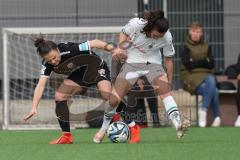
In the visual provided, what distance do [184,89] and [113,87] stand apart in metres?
4.08

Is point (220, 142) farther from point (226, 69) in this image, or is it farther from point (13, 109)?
point (13, 109)

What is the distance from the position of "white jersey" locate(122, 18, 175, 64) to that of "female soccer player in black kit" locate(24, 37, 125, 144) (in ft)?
1.31

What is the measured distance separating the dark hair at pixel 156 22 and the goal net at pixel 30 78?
4.65 m

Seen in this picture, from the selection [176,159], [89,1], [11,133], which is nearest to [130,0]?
[89,1]

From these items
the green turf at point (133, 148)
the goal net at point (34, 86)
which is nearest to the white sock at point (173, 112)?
the green turf at point (133, 148)

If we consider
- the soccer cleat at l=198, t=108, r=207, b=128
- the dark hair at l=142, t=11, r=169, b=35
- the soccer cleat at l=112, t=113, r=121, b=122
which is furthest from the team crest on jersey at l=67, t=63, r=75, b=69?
the soccer cleat at l=198, t=108, r=207, b=128

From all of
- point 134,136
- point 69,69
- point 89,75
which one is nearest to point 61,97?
point 69,69

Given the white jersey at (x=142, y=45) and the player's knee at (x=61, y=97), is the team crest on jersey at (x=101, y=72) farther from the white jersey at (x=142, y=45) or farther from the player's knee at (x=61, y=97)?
the player's knee at (x=61, y=97)

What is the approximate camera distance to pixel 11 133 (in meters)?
13.3

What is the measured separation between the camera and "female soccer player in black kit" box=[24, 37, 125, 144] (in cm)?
1038

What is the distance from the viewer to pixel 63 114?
10.8 metres

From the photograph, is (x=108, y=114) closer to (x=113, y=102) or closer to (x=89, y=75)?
(x=113, y=102)

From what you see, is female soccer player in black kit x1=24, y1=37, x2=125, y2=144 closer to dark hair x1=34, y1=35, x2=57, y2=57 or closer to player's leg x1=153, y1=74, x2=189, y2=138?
dark hair x1=34, y1=35, x2=57, y2=57

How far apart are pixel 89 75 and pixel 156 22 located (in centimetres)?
133
